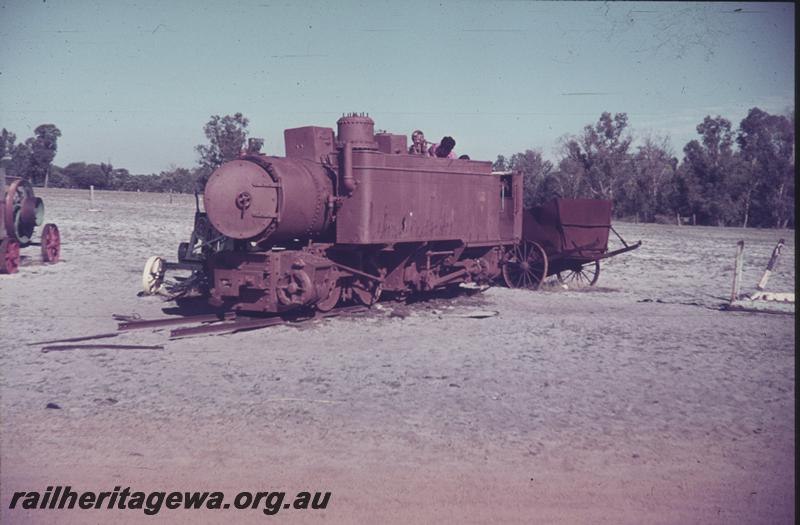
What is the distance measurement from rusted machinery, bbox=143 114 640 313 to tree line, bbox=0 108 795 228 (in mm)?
34131

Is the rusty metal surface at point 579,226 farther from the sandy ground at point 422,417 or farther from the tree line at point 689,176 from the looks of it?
the tree line at point 689,176

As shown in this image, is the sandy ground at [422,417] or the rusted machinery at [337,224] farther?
the rusted machinery at [337,224]

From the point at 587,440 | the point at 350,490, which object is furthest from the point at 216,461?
the point at 587,440

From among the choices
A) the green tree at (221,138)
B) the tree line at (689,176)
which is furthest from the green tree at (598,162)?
the green tree at (221,138)

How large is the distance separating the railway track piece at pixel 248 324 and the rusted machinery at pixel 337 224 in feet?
0.73

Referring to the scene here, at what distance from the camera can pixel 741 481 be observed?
5.21 m

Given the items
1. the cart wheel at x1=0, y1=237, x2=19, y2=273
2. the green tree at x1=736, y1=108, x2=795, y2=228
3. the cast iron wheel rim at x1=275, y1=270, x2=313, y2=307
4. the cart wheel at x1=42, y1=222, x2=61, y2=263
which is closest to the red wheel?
the cast iron wheel rim at x1=275, y1=270, x2=313, y2=307

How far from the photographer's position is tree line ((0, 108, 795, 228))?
181 ft

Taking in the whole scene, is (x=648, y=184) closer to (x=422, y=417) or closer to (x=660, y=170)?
(x=660, y=170)

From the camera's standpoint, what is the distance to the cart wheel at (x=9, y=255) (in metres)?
15.7

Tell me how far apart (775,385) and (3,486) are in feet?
26.8

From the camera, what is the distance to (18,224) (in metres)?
17.0

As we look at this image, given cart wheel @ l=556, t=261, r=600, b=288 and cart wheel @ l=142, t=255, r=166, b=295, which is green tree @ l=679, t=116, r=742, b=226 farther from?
cart wheel @ l=142, t=255, r=166, b=295

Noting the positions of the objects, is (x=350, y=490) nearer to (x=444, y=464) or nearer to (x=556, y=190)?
(x=444, y=464)
